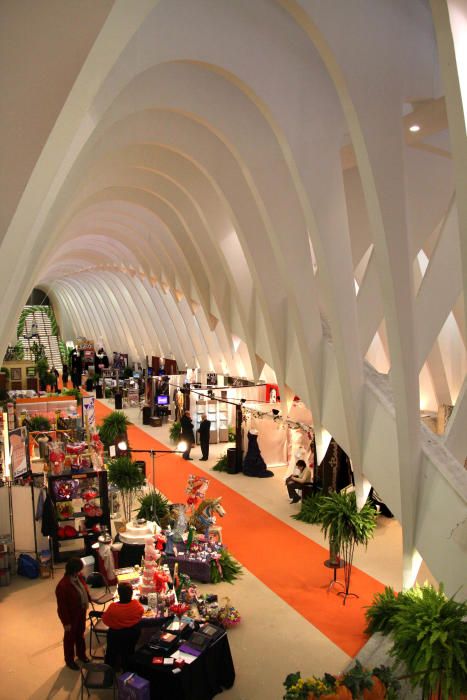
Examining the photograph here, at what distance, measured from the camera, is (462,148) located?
4855mm

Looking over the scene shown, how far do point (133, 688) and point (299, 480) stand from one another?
8429 mm

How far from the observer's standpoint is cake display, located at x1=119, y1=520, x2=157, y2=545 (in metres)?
9.34

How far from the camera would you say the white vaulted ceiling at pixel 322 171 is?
487cm

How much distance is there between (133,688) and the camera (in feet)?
19.9

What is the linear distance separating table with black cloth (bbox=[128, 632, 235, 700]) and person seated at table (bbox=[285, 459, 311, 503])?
7.22m

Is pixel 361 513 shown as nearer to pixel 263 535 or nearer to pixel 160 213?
pixel 263 535

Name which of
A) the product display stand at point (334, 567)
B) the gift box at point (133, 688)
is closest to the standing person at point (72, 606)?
the gift box at point (133, 688)

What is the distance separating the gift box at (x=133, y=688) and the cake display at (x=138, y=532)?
316 centimetres

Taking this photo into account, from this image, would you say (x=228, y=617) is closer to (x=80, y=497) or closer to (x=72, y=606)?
(x=72, y=606)

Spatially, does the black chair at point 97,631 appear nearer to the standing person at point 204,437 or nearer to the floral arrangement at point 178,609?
the floral arrangement at point 178,609

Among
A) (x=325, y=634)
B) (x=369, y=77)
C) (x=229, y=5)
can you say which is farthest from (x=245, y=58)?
(x=325, y=634)

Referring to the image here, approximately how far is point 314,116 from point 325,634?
295 inches

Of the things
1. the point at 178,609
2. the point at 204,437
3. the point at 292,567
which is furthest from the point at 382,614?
the point at 204,437

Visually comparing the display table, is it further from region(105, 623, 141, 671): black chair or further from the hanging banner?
the hanging banner
